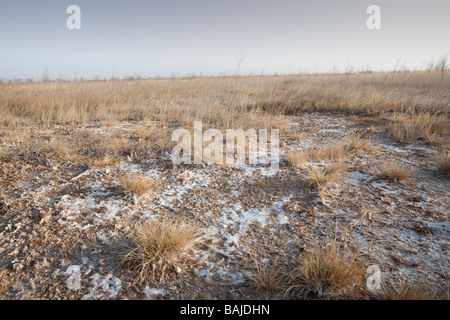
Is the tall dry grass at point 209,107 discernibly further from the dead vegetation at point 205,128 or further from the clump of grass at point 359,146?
the clump of grass at point 359,146

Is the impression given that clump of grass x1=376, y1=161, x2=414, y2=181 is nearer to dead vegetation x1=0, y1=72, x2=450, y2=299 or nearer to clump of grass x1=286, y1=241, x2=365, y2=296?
dead vegetation x1=0, y1=72, x2=450, y2=299

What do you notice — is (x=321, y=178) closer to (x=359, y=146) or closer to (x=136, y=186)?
(x=359, y=146)

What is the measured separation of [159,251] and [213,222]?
1.94ft

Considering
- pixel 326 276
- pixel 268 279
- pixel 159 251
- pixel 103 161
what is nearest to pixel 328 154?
pixel 326 276

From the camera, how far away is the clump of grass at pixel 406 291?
50.2 inches

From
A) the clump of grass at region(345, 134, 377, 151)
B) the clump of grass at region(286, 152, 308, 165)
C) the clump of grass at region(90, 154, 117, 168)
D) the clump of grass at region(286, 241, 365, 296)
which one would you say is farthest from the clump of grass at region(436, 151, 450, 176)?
the clump of grass at region(90, 154, 117, 168)

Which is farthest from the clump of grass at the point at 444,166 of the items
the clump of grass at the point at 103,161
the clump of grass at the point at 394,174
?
the clump of grass at the point at 103,161

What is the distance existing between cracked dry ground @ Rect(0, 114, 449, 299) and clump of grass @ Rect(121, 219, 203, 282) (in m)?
0.07

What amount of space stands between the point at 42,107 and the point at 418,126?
26.3 ft

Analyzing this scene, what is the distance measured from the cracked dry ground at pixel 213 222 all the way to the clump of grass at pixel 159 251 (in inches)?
2.6

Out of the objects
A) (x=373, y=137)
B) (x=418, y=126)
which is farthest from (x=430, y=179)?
(x=418, y=126)

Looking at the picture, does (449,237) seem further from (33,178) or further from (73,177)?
(33,178)

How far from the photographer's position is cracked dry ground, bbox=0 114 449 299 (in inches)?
58.6

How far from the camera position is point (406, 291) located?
1286mm
